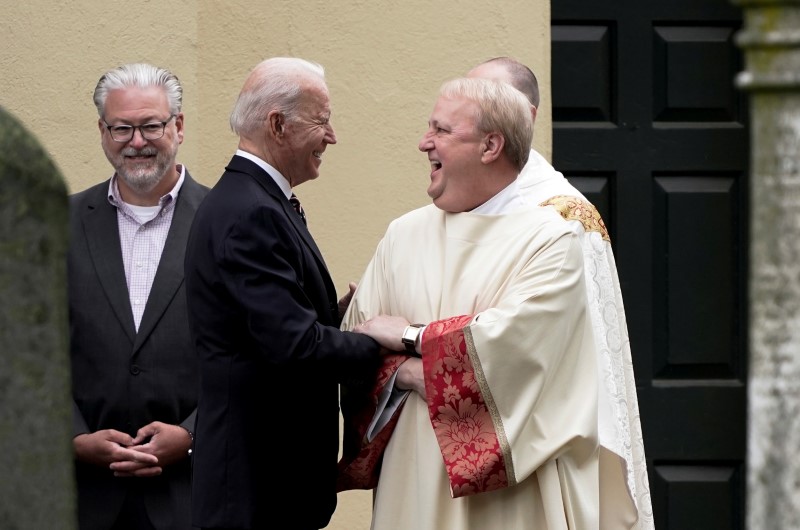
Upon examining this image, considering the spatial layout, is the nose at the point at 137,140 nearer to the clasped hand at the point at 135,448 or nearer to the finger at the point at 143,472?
the clasped hand at the point at 135,448

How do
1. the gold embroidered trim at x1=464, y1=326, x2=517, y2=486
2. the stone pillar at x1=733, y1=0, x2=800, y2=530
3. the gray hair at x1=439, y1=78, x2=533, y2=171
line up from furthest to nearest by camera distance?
1. the gray hair at x1=439, y1=78, x2=533, y2=171
2. the gold embroidered trim at x1=464, y1=326, x2=517, y2=486
3. the stone pillar at x1=733, y1=0, x2=800, y2=530

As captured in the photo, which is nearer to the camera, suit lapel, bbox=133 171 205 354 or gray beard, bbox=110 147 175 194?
suit lapel, bbox=133 171 205 354

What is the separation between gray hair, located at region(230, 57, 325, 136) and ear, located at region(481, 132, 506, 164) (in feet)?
1.62

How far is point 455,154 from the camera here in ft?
13.6

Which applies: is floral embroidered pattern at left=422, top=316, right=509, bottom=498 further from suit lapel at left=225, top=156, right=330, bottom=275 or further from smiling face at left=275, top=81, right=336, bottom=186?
smiling face at left=275, top=81, right=336, bottom=186

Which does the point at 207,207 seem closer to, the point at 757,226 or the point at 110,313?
the point at 110,313

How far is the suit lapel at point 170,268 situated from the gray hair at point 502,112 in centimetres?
103

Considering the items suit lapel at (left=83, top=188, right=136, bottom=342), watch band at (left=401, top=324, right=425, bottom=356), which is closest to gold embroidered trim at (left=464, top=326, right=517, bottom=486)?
watch band at (left=401, top=324, right=425, bottom=356)

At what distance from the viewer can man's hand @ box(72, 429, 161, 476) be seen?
4605mm

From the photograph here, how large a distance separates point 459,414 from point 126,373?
1.10 meters

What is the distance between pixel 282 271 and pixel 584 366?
0.78 meters

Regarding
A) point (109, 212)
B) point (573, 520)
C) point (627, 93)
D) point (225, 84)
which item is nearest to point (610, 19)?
point (627, 93)

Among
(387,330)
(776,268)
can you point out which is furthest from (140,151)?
(776,268)

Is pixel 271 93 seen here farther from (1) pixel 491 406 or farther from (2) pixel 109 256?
(1) pixel 491 406
